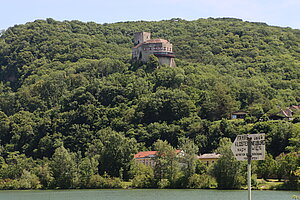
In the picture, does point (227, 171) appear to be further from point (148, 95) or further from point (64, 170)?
point (148, 95)

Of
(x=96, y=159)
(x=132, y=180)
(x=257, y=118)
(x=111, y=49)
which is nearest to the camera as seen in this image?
(x=132, y=180)

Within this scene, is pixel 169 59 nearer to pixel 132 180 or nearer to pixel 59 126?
pixel 59 126

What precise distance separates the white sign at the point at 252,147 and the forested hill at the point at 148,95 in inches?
3096

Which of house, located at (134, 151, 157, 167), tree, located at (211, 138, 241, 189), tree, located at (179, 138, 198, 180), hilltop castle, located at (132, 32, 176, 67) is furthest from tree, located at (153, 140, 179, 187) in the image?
hilltop castle, located at (132, 32, 176, 67)

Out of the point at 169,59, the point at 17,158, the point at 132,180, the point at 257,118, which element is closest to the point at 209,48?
the point at 169,59

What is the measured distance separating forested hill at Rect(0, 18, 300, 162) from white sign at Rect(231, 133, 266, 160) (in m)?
78.6

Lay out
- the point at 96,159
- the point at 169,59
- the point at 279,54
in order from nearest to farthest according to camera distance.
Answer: the point at 96,159, the point at 169,59, the point at 279,54

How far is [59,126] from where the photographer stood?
130625 millimetres

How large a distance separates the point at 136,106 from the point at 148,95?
4.71 metres

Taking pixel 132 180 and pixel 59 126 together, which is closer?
pixel 132 180

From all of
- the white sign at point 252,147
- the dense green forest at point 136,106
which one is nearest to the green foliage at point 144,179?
the dense green forest at point 136,106

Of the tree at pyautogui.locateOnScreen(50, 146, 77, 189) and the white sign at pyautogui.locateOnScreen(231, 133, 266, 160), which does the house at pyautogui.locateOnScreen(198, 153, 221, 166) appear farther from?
the white sign at pyautogui.locateOnScreen(231, 133, 266, 160)

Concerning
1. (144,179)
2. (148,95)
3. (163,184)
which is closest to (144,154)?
(144,179)

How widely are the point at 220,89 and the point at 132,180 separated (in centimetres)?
4564
